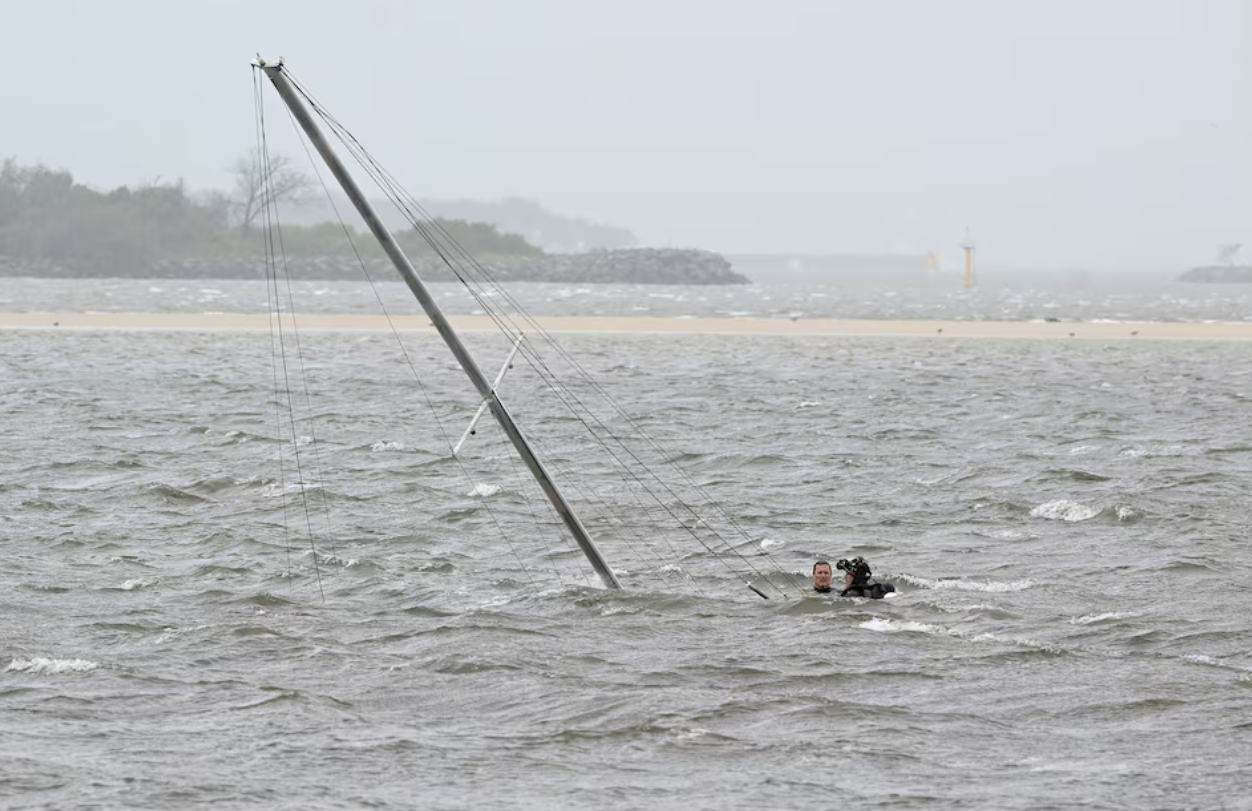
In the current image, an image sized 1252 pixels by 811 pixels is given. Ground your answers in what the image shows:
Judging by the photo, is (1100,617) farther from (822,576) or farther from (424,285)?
(424,285)

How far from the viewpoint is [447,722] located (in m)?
18.6

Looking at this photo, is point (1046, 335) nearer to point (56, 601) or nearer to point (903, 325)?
point (903, 325)

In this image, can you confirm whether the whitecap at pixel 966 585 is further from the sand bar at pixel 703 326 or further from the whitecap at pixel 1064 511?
the sand bar at pixel 703 326

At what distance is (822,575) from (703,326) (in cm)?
7447

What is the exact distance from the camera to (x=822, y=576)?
932 inches

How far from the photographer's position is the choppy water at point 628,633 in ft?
55.1

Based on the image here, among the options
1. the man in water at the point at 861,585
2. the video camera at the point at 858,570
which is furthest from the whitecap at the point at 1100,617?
the video camera at the point at 858,570

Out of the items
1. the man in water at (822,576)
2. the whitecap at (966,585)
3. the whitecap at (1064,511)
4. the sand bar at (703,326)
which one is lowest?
the whitecap at (966,585)

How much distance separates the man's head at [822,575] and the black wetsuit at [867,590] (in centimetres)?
43

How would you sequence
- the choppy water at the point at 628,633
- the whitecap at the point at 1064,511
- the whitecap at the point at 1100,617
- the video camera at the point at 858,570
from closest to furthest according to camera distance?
the choppy water at the point at 628,633, the whitecap at the point at 1100,617, the video camera at the point at 858,570, the whitecap at the point at 1064,511

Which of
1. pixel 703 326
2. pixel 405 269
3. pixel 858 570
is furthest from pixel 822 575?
pixel 703 326

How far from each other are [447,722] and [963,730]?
533 cm

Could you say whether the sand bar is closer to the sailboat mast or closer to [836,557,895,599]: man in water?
[836,557,895,599]: man in water

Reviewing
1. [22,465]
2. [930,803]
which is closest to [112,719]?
[930,803]
